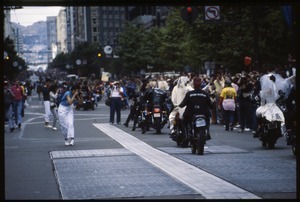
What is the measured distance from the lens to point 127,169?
13.2m

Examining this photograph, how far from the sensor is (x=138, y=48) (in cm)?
9706

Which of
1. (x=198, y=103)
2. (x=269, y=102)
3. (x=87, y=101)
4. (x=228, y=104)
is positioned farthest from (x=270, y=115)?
(x=87, y=101)

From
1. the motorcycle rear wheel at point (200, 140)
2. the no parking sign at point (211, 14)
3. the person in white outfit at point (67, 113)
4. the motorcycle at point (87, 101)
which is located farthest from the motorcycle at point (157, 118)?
the motorcycle at point (87, 101)

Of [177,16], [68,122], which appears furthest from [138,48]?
[68,122]

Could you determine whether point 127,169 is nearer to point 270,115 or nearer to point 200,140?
point 200,140

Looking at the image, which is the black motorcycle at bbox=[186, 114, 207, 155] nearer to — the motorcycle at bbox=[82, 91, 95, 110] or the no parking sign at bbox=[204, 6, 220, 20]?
the no parking sign at bbox=[204, 6, 220, 20]

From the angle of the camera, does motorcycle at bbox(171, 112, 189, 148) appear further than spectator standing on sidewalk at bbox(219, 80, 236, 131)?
No

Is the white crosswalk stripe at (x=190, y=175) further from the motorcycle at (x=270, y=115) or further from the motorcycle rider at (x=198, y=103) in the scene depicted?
the motorcycle at (x=270, y=115)

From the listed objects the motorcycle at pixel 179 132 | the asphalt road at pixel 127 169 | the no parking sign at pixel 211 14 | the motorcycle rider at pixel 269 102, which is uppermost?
the no parking sign at pixel 211 14

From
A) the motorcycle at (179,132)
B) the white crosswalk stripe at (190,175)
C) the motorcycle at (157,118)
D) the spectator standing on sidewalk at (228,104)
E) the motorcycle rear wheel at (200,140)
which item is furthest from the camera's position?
the spectator standing on sidewalk at (228,104)

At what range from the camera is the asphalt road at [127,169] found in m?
10.3

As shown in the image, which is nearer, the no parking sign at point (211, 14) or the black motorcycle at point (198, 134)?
the black motorcycle at point (198, 134)

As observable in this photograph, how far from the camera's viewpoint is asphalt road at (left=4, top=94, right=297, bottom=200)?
10266 mm

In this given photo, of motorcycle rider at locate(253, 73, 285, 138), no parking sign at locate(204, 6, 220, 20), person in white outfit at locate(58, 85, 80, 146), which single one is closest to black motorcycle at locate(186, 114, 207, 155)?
motorcycle rider at locate(253, 73, 285, 138)
